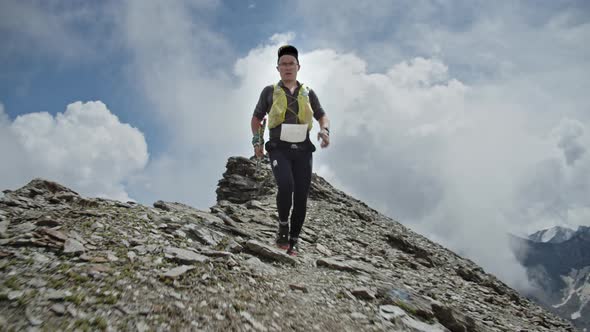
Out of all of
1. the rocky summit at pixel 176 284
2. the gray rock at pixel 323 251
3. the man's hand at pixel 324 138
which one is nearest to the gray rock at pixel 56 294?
the rocky summit at pixel 176 284

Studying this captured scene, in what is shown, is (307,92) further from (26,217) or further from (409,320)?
(26,217)

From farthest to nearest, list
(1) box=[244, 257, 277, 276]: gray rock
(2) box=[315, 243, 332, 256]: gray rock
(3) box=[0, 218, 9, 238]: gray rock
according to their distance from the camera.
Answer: (2) box=[315, 243, 332, 256]: gray rock
(1) box=[244, 257, 277, 276]: gray rock
(3) box=[0, 218, 9, 238]: gray rock

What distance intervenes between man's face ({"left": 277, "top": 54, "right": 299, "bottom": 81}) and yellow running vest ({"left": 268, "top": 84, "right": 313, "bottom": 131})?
0.86 ft

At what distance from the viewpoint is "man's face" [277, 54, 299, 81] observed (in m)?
6.80

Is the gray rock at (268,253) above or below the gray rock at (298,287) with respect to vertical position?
above

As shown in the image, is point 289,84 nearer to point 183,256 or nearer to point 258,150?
point 258,150

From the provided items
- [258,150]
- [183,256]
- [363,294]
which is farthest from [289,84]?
[363,294]

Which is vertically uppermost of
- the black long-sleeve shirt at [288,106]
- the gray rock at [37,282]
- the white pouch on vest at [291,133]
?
the black long-sleeve shirt at [288,106]

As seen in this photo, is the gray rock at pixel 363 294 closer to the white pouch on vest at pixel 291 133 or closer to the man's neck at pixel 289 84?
the white pouch on vest at pixel 291 133

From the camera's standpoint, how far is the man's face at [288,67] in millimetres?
6805

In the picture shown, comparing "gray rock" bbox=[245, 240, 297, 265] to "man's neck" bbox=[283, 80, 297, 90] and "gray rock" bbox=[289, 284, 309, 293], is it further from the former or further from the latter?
"man's neck" bbox=[283, 80, 297, 90]

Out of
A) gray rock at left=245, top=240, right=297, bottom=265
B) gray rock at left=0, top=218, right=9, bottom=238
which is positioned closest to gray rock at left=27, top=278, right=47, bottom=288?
gray rock at left=0, top=218, right=9, bottom=238

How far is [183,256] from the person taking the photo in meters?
4.77

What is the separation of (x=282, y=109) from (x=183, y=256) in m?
3.37
